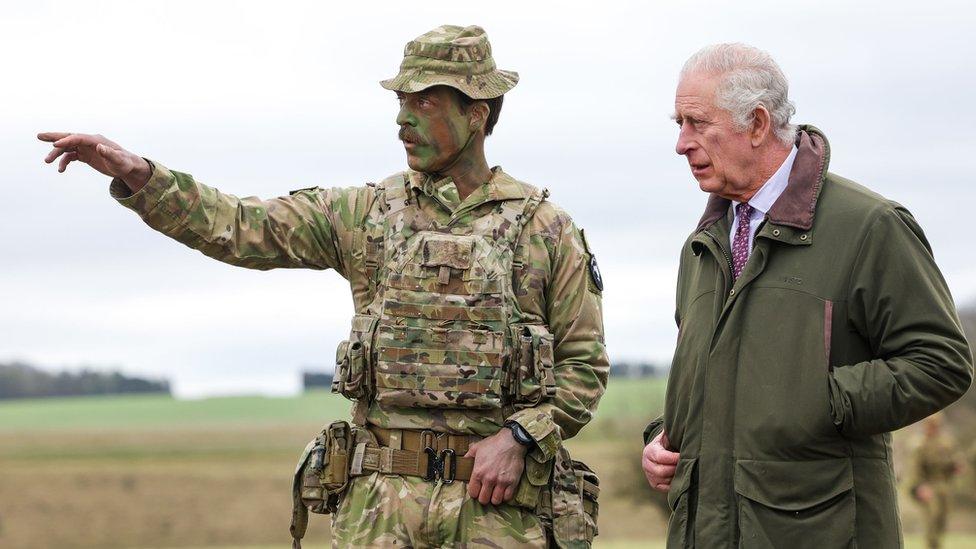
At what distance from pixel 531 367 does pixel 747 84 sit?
1.59 m

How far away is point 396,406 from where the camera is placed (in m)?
6.54

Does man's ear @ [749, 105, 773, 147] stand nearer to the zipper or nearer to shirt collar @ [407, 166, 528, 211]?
the zipper

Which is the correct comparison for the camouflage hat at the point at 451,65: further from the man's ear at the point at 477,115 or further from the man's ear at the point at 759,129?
the man's ear at the point at 759,129

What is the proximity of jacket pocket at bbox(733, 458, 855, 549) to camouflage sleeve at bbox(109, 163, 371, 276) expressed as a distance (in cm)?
226

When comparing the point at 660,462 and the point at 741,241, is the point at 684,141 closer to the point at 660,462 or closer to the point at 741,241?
the point at 741,241

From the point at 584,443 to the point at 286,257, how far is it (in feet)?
106

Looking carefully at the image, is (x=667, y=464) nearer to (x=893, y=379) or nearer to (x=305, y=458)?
(x=893, y=379)

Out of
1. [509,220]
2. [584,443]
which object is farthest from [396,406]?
[584,443]

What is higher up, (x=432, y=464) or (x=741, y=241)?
(x=741, y=241)

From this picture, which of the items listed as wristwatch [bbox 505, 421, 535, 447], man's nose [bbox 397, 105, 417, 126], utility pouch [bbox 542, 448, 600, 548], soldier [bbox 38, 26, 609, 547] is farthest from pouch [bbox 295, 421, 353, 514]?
man's nose [bbox 397, 105, 417, 126]

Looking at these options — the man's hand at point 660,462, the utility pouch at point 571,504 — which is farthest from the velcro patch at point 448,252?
the man's hand at point 660,462

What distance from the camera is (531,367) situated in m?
6.51

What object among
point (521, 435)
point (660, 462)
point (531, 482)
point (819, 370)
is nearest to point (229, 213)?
point (521, 435)

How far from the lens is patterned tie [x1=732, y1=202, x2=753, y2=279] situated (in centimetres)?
556
